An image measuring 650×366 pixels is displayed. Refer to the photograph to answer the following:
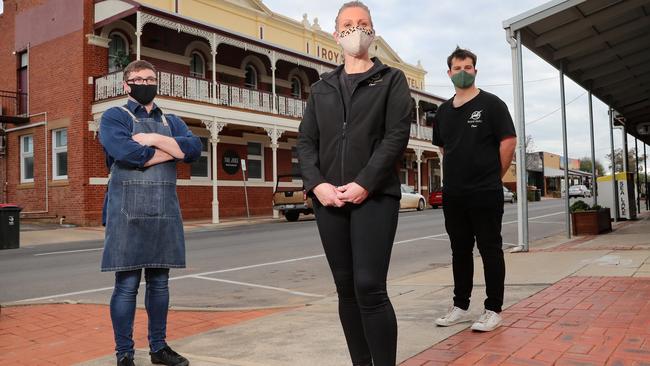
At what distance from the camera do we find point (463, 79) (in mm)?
4031

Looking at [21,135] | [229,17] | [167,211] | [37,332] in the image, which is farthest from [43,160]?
[167,211]

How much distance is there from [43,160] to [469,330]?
814 inches

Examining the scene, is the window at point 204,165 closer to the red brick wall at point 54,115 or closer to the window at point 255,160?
the window at point 255,160

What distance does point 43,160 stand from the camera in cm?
2081

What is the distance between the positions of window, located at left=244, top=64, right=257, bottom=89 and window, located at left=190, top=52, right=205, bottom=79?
2.52 m

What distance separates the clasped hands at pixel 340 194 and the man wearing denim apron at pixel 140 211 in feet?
4.26

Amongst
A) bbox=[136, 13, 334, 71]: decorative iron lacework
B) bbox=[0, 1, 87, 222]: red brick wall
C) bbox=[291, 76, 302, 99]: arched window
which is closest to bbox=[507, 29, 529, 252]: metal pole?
bbox=[136, 13, 334, 71]: decorative iron lacework

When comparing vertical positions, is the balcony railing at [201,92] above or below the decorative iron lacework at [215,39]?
below

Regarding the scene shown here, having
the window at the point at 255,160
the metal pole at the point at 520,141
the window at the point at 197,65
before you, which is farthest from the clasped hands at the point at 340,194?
the window at the point at 255,160

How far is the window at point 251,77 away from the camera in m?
25.2

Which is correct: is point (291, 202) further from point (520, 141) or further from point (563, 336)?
point (563, 336)

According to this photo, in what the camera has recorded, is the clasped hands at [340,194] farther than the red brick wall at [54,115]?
No

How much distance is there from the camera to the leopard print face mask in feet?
8.73

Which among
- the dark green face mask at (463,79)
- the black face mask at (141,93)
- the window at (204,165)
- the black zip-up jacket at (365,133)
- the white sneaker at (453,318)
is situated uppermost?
the window at (204,165)
